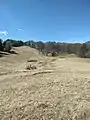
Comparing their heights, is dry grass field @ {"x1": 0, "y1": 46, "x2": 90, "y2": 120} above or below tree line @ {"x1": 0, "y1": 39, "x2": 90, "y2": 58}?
below

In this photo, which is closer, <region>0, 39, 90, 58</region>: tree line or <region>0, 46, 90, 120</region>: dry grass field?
<region>0, 46, 90, 120</region>: dry grass field

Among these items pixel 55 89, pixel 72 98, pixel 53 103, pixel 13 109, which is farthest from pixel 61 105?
pixel 55 89

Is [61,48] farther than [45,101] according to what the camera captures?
Yes

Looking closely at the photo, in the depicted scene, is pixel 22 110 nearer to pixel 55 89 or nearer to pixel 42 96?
pixel 42 96

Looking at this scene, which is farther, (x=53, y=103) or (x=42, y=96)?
(x=42, y=96)

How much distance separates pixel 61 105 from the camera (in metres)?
9.03

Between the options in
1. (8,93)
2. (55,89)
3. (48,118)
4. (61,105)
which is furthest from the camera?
(55,89)

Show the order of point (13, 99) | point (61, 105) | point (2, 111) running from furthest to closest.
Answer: point (13, 99) < point (61, 105) < point (2, 111)

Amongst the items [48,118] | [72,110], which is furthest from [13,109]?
[72,110]

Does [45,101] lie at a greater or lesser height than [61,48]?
lesser

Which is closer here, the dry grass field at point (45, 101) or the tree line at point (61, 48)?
the dry grass field at point (45, 101)

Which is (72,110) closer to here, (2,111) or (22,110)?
(22,110)

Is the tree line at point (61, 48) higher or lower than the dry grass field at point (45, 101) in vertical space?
higher

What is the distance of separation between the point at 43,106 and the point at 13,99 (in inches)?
67.4
